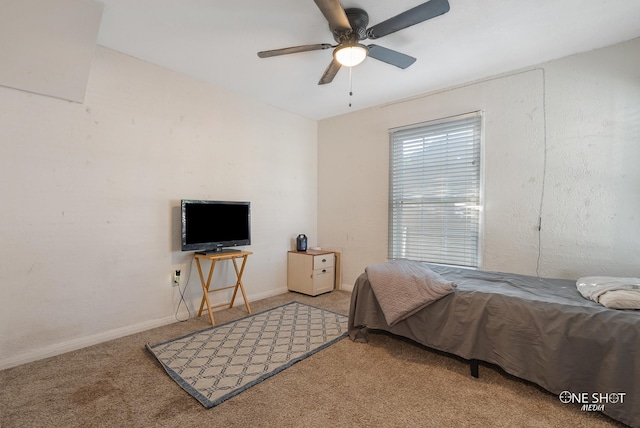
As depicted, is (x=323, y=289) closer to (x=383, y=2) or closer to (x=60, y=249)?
(x=60, y=249)

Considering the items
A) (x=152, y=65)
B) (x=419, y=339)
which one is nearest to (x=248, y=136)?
(x=152, y=65)

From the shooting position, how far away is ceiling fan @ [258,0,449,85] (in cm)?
166

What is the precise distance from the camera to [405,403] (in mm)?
1687

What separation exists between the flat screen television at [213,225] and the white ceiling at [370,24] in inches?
54.5

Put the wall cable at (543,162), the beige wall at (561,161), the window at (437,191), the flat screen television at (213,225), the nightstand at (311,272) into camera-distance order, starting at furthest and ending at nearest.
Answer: the nightstand at (311,272)
the window at (437,191)
the flat screen television at (213,225)
the wall cable at (543,162)
the beige wall at (561,161)

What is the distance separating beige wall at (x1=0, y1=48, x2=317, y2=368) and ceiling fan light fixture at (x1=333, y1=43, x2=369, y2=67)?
5.89 ft

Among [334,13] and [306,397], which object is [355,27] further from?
[306,397]

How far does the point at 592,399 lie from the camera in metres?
1.58

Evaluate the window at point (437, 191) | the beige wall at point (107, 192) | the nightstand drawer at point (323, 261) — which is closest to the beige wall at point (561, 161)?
the window at point (437, 191)

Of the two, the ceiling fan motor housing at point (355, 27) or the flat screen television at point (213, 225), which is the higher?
the ceiling fan motor housing at point (355, 27)

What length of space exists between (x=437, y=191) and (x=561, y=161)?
1.13 m

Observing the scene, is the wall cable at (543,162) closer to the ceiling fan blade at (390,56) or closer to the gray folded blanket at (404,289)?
the gray folded blanket at (404,289)

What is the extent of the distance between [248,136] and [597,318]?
3559 mm

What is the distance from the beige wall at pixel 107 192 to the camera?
6.95ft
